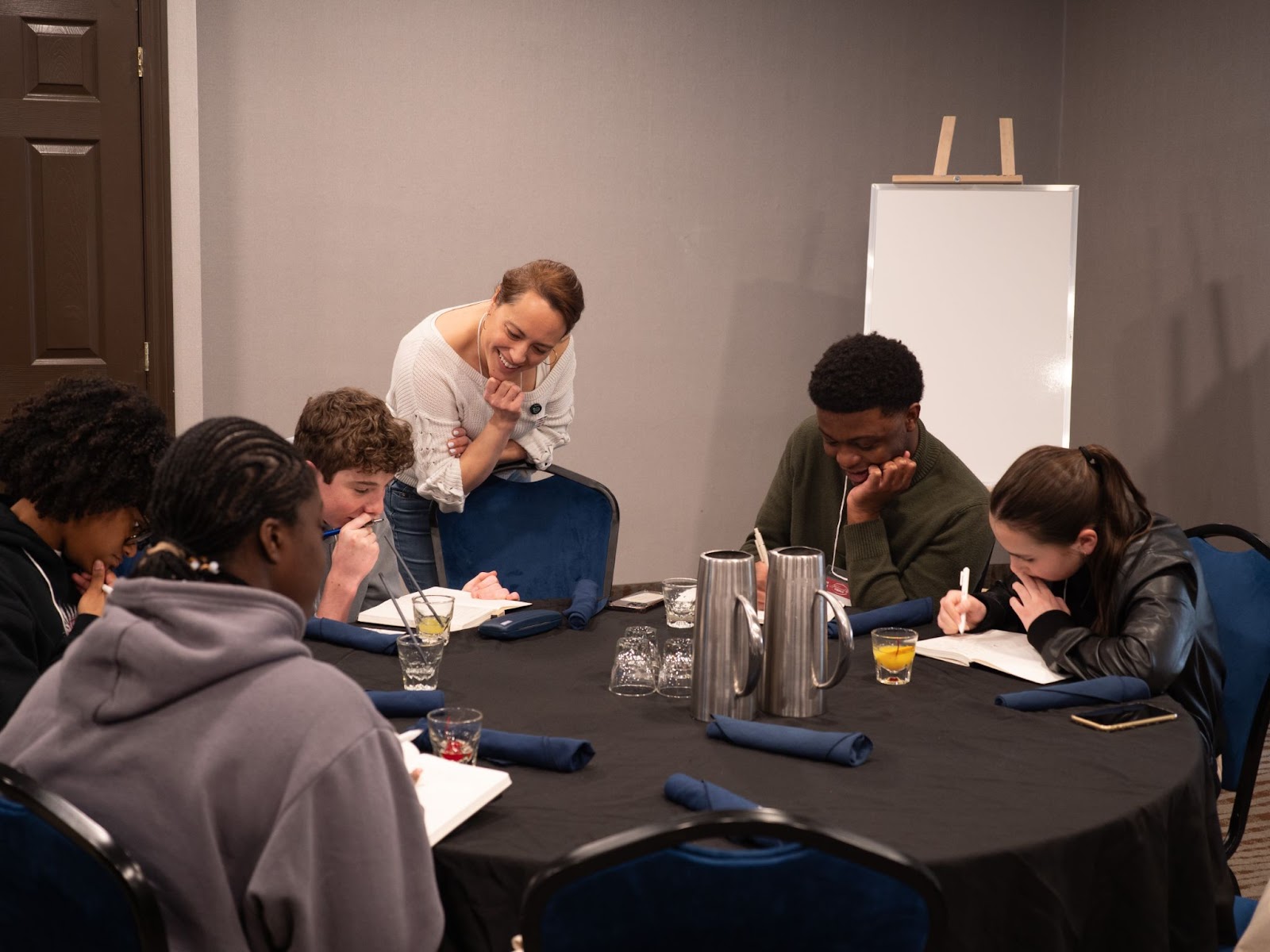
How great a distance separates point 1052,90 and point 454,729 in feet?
16.3

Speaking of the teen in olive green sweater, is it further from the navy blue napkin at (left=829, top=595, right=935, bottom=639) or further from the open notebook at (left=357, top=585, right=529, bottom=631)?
the open notebook at (left=357, top=585, right=529, bottom=631)

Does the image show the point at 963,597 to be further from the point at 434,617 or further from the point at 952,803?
the point at 434,617

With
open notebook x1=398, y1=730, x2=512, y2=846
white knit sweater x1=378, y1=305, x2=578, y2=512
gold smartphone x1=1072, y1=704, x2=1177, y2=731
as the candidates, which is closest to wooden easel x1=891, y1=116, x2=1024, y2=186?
white knit sweater x1=378, y1=305, x2=578, y2=512

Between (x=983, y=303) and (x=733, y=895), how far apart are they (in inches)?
148

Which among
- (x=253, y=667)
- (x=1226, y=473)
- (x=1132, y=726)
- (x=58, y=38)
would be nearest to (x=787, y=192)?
(x=1226, y=473)

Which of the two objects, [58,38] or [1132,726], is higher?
[58,38]

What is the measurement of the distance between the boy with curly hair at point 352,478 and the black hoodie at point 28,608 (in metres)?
0.47

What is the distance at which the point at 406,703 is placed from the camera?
1.76 meters

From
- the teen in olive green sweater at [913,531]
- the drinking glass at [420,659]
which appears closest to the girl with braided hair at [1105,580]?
the teen in olive green sweater at [913,531]

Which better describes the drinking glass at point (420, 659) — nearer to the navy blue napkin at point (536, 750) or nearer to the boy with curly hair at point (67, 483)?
the navy blue napkin at point (536, 750)

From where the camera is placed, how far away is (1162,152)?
486 centimetres

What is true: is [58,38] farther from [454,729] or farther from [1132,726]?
[1132,726]

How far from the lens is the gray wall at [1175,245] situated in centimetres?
441

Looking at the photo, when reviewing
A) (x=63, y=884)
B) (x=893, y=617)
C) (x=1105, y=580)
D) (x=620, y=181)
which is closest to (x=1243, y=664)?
(x=1105, y=580)
